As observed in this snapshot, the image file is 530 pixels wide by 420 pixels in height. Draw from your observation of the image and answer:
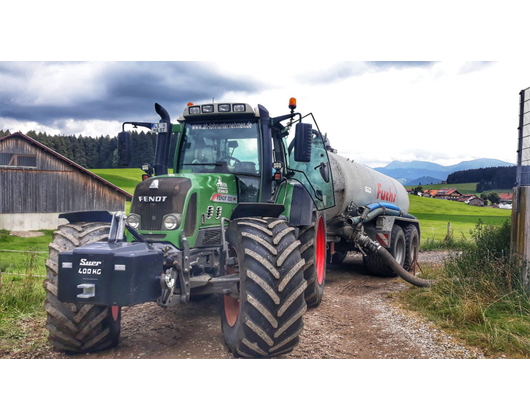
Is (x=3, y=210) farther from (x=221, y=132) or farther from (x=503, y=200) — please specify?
(x=503, y=200)

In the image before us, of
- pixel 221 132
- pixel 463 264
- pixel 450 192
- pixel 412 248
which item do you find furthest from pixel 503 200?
pixel 221 132

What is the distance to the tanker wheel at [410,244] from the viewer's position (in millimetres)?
11594

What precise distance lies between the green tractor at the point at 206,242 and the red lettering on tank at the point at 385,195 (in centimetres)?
543

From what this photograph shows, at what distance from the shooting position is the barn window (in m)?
24.7

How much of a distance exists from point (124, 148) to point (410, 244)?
8.94m

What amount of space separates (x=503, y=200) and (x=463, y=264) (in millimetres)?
65339

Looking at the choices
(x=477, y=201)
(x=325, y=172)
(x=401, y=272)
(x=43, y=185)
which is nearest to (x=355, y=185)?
(x=325, y=172)

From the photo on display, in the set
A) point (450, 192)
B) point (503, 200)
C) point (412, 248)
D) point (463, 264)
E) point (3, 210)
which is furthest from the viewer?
point (450, 192)

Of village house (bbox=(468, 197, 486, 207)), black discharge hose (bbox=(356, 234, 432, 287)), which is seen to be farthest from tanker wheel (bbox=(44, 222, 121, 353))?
village house (bbox=(468, 197, 486, 207))

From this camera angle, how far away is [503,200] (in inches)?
2515

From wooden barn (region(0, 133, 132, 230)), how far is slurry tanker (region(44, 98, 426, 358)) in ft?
73.4

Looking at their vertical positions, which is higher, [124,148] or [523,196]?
[124,148]

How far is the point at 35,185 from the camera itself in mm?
25266

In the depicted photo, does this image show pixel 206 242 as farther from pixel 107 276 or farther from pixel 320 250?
pixel 320 250
